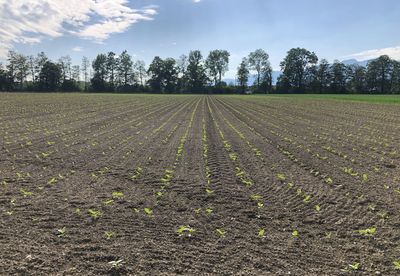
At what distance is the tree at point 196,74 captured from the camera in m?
131

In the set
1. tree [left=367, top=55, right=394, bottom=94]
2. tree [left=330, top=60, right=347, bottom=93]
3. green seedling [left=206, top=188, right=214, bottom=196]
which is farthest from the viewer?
tree [left=330, top=60, right=347, bottom=93]

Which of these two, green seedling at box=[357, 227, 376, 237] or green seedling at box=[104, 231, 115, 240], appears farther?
green seedling at box=[357, 227, 376, 237]

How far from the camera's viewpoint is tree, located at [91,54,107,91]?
121375 mm

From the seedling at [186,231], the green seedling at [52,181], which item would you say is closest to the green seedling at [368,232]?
the seedling at [186,231]

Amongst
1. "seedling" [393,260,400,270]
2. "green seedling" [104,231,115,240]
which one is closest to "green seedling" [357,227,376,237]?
"seedling" [393,260,400,270]

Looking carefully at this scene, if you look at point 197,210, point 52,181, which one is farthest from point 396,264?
point 52,181

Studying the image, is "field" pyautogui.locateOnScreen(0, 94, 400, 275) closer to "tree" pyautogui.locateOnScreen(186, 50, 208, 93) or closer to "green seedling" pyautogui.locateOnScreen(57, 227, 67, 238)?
"green seedling" pyautogui.locateOnScreen(57, 227, 67, 238)

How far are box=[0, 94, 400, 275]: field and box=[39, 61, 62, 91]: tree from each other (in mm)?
112307

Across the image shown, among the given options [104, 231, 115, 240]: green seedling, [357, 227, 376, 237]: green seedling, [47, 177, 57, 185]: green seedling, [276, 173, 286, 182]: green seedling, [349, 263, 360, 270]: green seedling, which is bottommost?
[349, 263, 360, 270]: green seedling

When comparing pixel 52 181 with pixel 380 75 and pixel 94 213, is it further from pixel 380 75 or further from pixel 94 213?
pixel 380 75

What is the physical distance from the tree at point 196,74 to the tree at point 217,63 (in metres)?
3.82

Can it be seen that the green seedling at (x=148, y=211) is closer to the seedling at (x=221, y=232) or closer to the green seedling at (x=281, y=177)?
the seedling at (x=221, y=232)

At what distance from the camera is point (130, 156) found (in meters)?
11.9

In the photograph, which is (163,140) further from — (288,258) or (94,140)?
(288,258)
